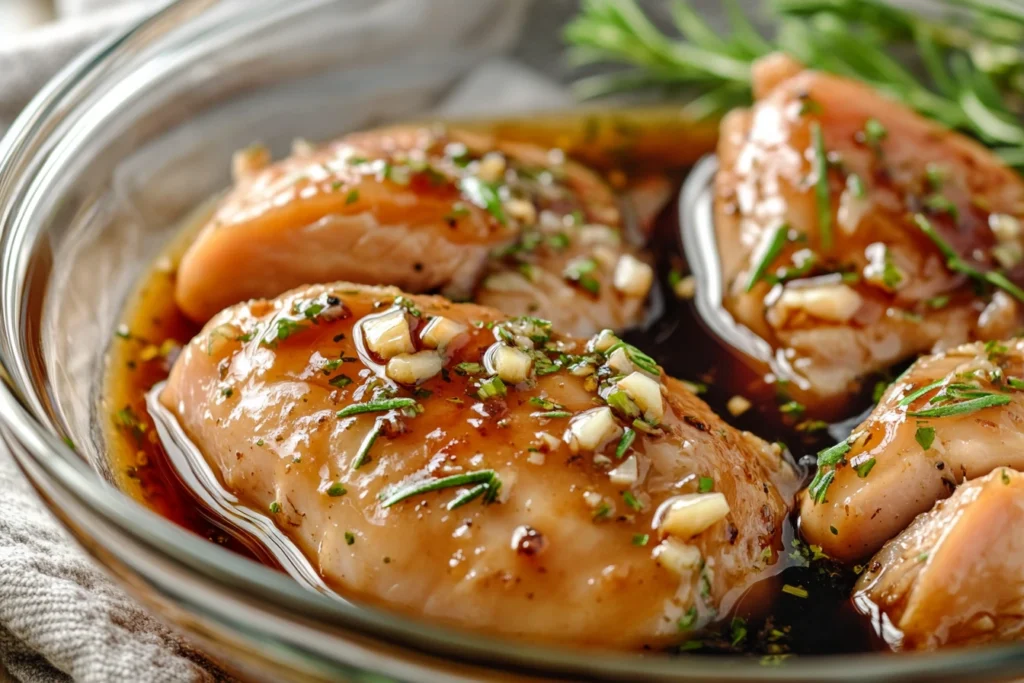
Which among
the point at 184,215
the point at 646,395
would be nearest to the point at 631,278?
the point at 646,395

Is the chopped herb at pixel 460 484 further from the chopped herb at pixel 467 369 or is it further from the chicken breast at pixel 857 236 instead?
the chicken breast at pixel 857 236

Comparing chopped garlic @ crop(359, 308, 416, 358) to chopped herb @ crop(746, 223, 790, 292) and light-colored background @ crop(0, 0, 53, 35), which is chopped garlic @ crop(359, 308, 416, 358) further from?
light-colored background @ crop(0, 0, 53, 35)

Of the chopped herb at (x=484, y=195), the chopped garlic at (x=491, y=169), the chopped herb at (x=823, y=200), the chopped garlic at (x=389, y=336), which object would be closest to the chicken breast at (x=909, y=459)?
the chopped herb at (x=823, y=200)

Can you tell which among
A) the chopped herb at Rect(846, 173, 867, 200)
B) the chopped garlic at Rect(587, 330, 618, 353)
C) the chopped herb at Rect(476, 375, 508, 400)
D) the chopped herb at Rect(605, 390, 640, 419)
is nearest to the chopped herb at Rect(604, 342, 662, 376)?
the chopped garlic at Rect(587, 330, 618, 353)

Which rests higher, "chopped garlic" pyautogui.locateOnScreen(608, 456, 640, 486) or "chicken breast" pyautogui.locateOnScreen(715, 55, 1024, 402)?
"chopped garlic" pyautogui.locateOnScreen(608, 456, 640, 486)

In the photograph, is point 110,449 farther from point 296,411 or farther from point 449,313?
point 449,313

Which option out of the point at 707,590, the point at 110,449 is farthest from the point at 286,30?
the point at 707,590
